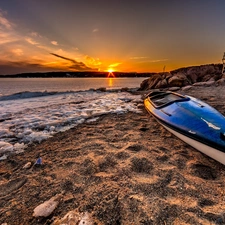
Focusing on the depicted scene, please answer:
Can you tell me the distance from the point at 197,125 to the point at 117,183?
83.5 inches

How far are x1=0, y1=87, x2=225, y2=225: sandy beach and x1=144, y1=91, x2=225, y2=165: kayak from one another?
206 mm

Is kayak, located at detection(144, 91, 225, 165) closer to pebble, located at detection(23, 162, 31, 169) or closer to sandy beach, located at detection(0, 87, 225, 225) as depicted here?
sandy beach, located at detection(0, 87, 225, 225)

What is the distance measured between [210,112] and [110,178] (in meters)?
3.01

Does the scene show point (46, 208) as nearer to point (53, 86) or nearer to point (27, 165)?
point (27, 165)

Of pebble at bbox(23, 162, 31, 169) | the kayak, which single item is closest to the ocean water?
pebble at bbox(23, 162, 31, 169)

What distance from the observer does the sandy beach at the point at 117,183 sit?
1757 mm

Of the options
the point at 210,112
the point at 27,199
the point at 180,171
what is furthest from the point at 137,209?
the point at 210,112

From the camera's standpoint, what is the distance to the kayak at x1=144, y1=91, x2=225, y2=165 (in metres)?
2.64

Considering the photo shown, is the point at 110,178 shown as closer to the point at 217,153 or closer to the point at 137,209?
the point at 137,209

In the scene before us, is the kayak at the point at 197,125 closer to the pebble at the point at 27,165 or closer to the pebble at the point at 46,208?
the pebble at the point at 46,208

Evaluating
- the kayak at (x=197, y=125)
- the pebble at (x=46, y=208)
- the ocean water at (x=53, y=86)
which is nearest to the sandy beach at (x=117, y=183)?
the pebble at (x=46, y=208)

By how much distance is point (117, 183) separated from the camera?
2.25 m

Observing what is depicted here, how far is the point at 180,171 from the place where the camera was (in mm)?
2506

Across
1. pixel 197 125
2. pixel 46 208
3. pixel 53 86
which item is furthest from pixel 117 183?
pixel 53 86
